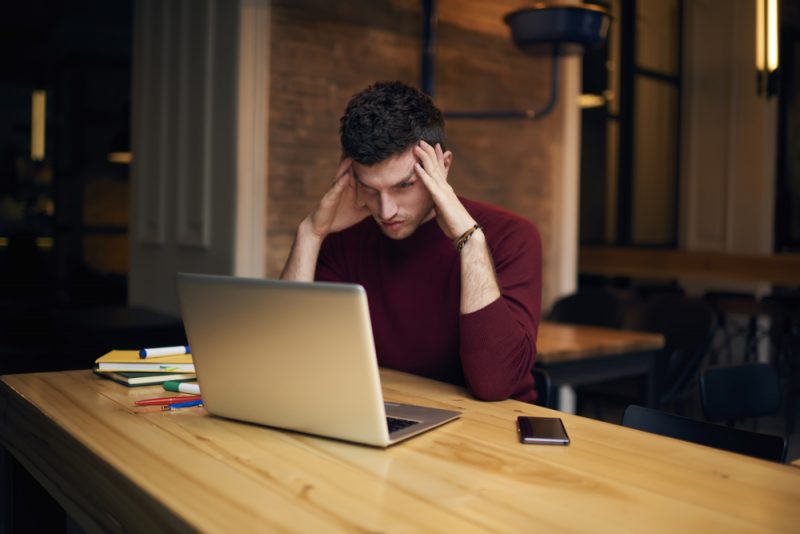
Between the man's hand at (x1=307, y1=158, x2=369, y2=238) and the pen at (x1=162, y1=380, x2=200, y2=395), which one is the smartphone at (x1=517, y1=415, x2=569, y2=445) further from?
the man's hand at (x1=307, y1=158, x2=369, y2=238)

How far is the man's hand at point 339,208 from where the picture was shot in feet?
6.53

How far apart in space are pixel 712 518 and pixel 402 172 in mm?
1068

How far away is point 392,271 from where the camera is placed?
2023mm

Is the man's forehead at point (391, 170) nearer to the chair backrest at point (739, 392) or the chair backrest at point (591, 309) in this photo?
the chair backrest at point (739, 392)

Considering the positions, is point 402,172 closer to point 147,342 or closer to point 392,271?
point 392,271

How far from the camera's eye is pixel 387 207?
1.81m

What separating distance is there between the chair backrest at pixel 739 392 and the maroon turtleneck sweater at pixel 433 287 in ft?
1.78

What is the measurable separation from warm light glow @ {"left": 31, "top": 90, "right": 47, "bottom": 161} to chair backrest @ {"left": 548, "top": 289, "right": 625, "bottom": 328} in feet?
16.3

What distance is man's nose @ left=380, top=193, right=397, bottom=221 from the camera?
1808 millimetres

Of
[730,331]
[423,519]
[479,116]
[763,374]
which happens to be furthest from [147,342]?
[730,331]

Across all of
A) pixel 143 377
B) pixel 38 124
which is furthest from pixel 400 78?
pixel 38 124

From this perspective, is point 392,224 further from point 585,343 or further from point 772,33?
point 585,343

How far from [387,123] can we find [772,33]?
921 millimetres

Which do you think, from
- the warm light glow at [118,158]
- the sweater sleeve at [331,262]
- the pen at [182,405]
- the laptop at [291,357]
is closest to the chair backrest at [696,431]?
the laptop at [291,357]
